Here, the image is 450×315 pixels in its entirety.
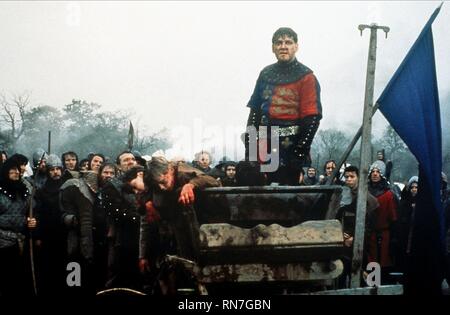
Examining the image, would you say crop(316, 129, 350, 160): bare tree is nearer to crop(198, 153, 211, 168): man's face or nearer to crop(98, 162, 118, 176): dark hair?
crop(198, 153, 211, 168): man's face

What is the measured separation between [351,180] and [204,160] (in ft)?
5.22

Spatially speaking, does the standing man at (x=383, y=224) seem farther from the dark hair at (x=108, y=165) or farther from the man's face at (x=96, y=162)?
the man's face at (x=96, y=162)

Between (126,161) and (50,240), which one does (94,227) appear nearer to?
(50,240)

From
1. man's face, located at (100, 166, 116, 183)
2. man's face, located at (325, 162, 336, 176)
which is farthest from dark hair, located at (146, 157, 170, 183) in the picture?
man's face, located at (325, 162, 336, 176)

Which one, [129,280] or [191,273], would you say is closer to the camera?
[191,273]

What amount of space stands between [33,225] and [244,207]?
228 cm

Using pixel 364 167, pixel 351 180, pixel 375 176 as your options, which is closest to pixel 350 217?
pixel 351 180

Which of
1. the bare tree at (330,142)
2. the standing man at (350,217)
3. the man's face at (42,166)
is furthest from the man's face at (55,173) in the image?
the bare tree at (330,142)

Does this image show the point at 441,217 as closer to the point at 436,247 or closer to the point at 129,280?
the point at 436,247

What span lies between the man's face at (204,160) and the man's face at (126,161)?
103 cm

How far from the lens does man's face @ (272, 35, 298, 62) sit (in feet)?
12.1

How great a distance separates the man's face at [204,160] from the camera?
218 inches

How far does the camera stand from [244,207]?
3.22m

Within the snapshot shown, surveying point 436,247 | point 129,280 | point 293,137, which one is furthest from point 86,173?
point 436,247
